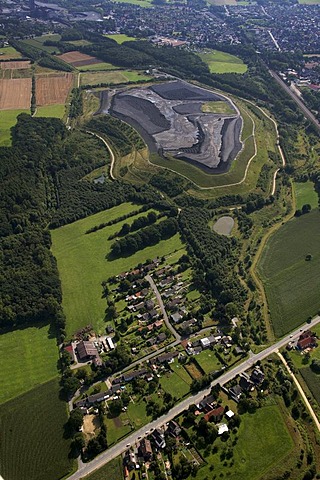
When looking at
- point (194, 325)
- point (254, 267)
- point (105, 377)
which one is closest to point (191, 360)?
point (194, 325)

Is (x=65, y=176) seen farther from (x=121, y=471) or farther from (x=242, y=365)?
(x=121, y=471)

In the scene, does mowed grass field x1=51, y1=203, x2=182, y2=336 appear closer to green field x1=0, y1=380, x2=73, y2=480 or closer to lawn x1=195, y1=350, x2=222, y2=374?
green field x1=0, y1=380, x2=73, y2=480

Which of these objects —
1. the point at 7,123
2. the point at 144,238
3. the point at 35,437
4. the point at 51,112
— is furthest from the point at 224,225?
the point at 7,123

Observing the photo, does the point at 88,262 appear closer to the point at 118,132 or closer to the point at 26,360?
the point at 26,360

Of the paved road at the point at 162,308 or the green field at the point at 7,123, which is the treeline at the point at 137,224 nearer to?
the paved road at the point at 162,308

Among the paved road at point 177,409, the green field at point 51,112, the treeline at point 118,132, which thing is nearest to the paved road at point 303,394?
the paved road at point 177,409

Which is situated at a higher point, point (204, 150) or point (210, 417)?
point (204, 150)

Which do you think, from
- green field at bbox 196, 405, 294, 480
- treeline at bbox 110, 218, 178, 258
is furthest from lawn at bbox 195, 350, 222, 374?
treeline at bbox 110, 218, 178, 258
